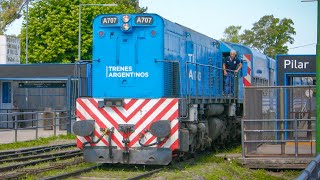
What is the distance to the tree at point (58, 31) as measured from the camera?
5531cm

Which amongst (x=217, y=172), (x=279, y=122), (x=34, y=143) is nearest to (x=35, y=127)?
(x=34, y=143)

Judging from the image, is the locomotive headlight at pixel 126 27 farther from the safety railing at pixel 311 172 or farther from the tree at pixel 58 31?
the tree at pixel 58 31

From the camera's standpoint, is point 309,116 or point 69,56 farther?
point 69,56

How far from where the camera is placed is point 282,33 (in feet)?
246

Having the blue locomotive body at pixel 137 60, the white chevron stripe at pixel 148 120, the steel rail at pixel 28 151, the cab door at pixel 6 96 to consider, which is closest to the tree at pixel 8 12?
the cab door at pixel 6 96

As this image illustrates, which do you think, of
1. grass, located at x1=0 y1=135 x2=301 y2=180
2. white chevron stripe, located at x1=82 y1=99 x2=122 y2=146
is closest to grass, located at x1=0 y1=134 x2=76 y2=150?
grass, located at x1=0 y1=135 x2=301 y2=180

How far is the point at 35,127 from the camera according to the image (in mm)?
24781

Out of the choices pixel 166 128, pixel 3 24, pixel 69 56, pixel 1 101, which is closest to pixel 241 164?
pixel 166 128

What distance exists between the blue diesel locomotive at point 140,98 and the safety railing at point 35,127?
8.09m

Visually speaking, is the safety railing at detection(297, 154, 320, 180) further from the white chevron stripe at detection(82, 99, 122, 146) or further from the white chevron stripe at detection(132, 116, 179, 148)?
the white chevron stripe at detection(82, 99, 122, 146)

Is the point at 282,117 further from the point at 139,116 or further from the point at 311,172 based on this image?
the point at 311,172

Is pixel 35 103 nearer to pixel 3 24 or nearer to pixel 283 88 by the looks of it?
pixel 283 88

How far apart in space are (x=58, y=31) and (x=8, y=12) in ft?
48.0

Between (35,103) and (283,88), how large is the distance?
21.6 meters
